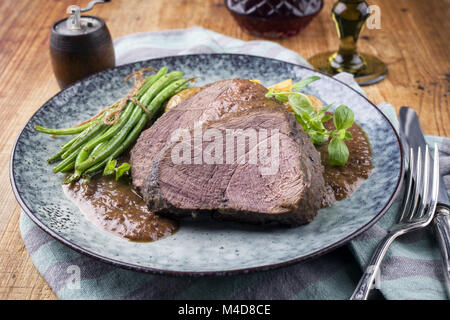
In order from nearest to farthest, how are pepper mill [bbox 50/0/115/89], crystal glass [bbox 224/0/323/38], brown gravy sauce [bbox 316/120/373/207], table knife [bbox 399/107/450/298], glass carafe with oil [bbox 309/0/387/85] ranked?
table knife [bbox 399/107/450/298]
brown gravy sauce [bbox 316/120/373/207]
pepper mill [bbox 50/0/115/89]
glass carafe with oil [bbox 309/0/387/85]
crystal glass [bbox 224/0/323/38]

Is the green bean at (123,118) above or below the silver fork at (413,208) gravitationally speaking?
above

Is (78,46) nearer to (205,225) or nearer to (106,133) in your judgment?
(106,133)

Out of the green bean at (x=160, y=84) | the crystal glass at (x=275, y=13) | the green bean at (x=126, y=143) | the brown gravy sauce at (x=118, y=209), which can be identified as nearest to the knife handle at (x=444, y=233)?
the brown gravy sauce at (x=118, y=209)

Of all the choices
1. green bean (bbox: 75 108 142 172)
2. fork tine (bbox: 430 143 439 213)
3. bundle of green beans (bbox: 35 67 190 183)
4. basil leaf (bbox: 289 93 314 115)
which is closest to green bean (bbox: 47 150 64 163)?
bundle of green beans (bbox: 35 67 190 183)

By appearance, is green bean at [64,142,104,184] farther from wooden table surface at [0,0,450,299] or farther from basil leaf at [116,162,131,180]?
wooden table surface at [0,0,450,299]

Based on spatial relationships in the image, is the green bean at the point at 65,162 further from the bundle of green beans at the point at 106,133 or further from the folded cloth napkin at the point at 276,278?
the folded cloth napkin at the point at 276,278
